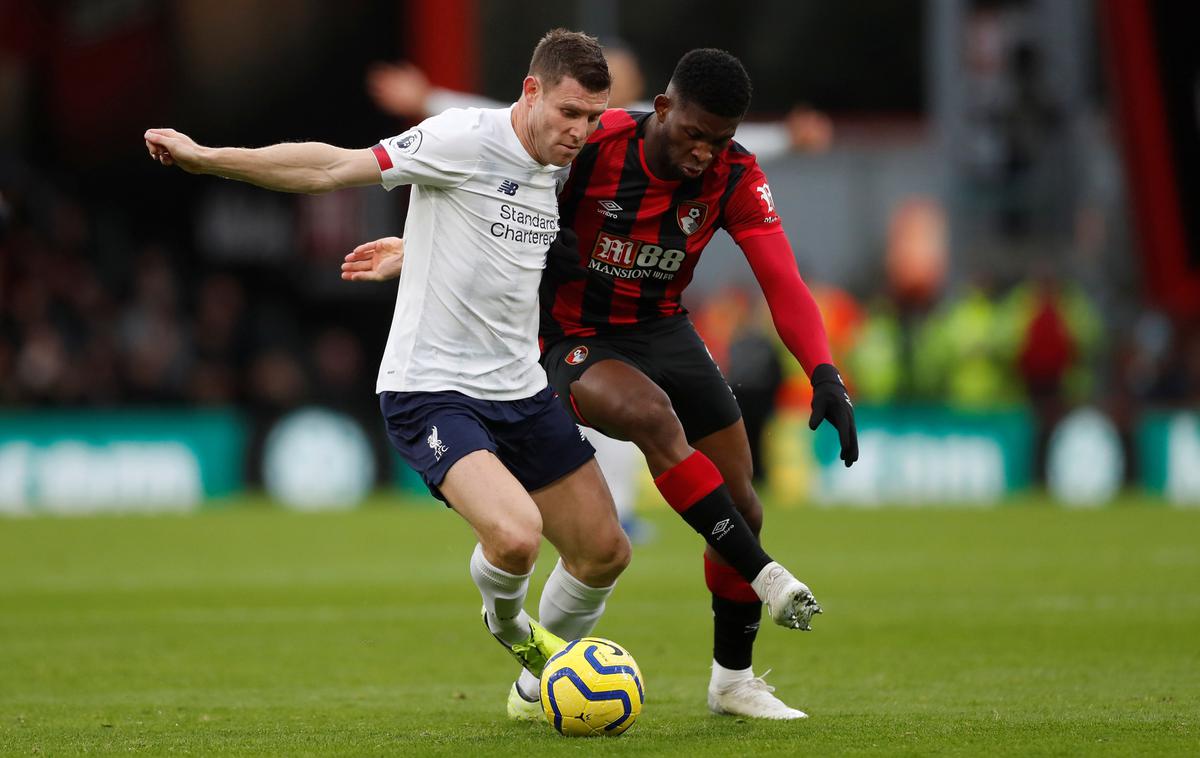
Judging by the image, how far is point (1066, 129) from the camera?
19188 mm

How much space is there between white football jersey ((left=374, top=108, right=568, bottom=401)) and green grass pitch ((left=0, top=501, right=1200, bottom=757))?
1209 millimetres

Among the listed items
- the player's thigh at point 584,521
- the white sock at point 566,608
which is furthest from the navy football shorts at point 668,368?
the white sock at point 566,608

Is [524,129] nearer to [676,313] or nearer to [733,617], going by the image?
[676,313]

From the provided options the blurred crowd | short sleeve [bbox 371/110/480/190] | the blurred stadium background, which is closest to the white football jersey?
short sleeve [bbox 371/110/480/190]

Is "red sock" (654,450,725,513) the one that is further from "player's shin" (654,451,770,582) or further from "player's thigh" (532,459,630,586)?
"player's thigh" (532,459,630,586)

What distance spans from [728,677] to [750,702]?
0.15 metres

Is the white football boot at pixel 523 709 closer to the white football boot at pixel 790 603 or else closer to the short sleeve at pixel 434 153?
the white football boot at pixel 790 603

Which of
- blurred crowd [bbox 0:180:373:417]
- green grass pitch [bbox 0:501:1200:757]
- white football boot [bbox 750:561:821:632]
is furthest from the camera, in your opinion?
blurred crowd [bbox 0:180:373:417]

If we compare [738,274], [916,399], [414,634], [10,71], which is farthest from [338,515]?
[738,274]

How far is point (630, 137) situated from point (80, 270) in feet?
56.4

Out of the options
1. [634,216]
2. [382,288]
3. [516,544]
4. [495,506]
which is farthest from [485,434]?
[382,288]

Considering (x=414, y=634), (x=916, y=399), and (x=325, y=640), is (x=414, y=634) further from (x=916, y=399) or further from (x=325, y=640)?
(x=916, y=399)

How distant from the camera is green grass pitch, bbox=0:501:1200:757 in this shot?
6.16m

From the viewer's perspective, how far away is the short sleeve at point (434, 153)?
6.15 metres
